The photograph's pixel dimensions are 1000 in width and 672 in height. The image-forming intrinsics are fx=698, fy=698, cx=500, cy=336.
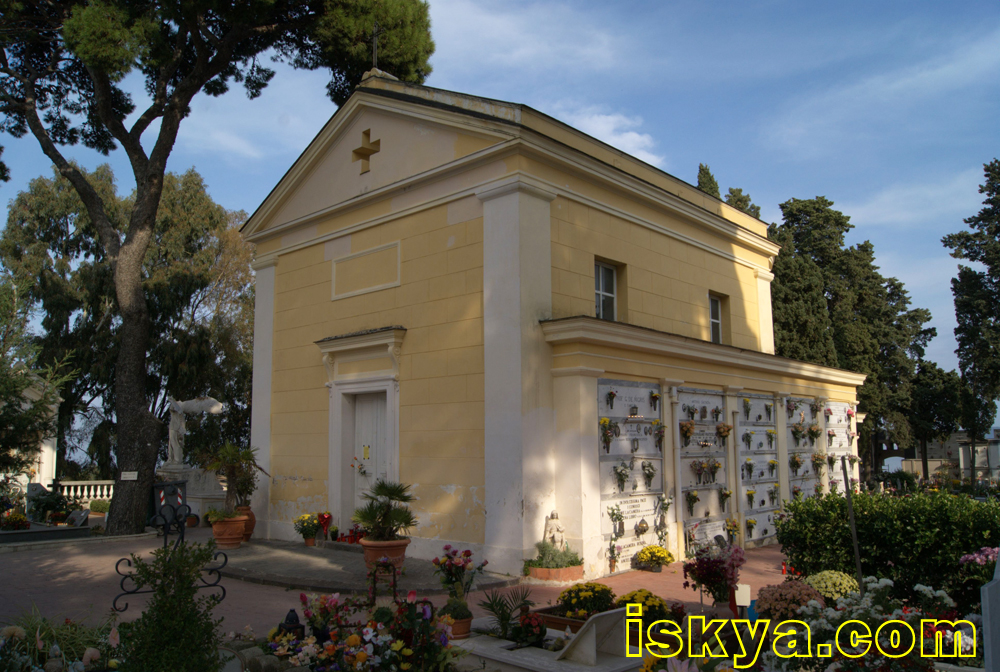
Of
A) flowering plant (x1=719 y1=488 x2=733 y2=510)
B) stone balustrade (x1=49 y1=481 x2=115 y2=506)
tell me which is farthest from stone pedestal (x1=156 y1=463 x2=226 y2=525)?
flowering plant (x1=719 y1=488 x2=733 y2=510)

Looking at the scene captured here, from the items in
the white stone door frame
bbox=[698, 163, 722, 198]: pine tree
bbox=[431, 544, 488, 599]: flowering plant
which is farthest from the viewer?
bbox=[698, 163, 722, 198]: pine tree

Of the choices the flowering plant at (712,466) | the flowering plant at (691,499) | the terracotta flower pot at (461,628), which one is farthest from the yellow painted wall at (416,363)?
the flowering plant at (712,466)

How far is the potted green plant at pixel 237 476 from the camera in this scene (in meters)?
12.8

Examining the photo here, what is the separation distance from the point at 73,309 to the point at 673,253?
2460 cm

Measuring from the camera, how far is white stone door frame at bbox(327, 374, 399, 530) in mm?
12211

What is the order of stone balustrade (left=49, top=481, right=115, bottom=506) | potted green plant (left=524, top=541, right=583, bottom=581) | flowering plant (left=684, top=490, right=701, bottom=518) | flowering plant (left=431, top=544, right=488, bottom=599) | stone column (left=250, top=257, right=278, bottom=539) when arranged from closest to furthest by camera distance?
flowering plant (left=431, top=544, right=488, bottom=599)
potted green plant (left=524, top=541, right=583, bottom=581)
flowering plant (left=684, top=490, right=701, bottom=518)
stone column (left=250, top=257, right=278, bottom=539)
stone balustrade (left=49, top=481, right=115, bottom=506)

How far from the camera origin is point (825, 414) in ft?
52.0

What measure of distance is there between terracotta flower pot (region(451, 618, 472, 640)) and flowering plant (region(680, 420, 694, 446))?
611 cm

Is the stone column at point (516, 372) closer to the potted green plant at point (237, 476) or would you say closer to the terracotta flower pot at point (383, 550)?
the terracotta flower pot at point (383, 550)

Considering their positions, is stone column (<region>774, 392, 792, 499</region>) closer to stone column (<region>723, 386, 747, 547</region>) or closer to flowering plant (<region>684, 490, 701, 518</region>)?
stone column (<region>723, 386, 747, 547</region>)

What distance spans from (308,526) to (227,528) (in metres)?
1.42

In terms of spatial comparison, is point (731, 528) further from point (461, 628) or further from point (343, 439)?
point (461, 628)

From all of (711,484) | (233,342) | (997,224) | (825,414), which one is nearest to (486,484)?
(711,484)

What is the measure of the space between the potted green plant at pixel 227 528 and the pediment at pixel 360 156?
19.4 ft
